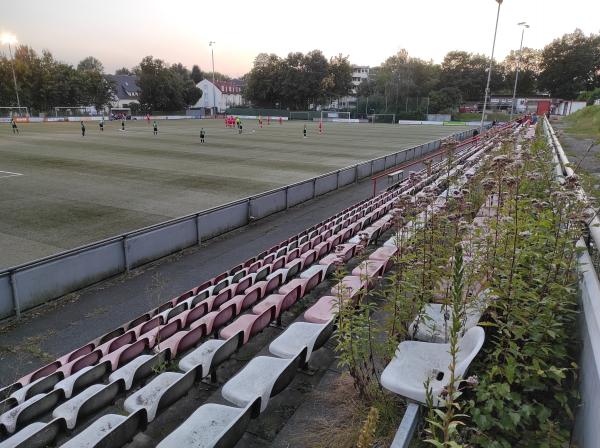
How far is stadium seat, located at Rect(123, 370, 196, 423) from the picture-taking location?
13.1 feet

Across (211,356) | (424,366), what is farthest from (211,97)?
(424,366)

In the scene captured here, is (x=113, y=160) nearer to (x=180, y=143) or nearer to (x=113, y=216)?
(x=180, y=143)

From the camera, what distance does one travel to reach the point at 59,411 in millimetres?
4480

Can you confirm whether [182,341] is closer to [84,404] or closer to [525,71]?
[84,404]

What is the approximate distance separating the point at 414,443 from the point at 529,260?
2358mm

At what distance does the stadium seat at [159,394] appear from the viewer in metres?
4.00

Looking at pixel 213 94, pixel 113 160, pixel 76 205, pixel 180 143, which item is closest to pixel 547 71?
pixel 213 94

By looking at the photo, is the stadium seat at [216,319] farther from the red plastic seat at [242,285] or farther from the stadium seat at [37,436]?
the stadium seat at [37,436]

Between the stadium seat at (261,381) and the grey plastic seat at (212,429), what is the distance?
9.0 inches

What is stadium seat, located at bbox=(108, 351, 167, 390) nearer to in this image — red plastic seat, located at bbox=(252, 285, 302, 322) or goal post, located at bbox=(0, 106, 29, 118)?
red plastic seat, located at bbox=(252, 285, 302, 322)

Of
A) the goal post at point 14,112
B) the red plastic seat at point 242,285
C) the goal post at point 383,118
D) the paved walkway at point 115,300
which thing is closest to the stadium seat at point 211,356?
the red plastic seat at point 242,285

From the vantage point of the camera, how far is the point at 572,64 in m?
97.0

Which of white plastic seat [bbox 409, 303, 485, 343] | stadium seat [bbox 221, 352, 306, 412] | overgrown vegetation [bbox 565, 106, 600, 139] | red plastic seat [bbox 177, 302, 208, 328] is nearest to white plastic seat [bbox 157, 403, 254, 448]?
stadium seat [bbox 221, 352, 306, 412]

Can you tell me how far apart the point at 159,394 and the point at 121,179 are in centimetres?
1930
